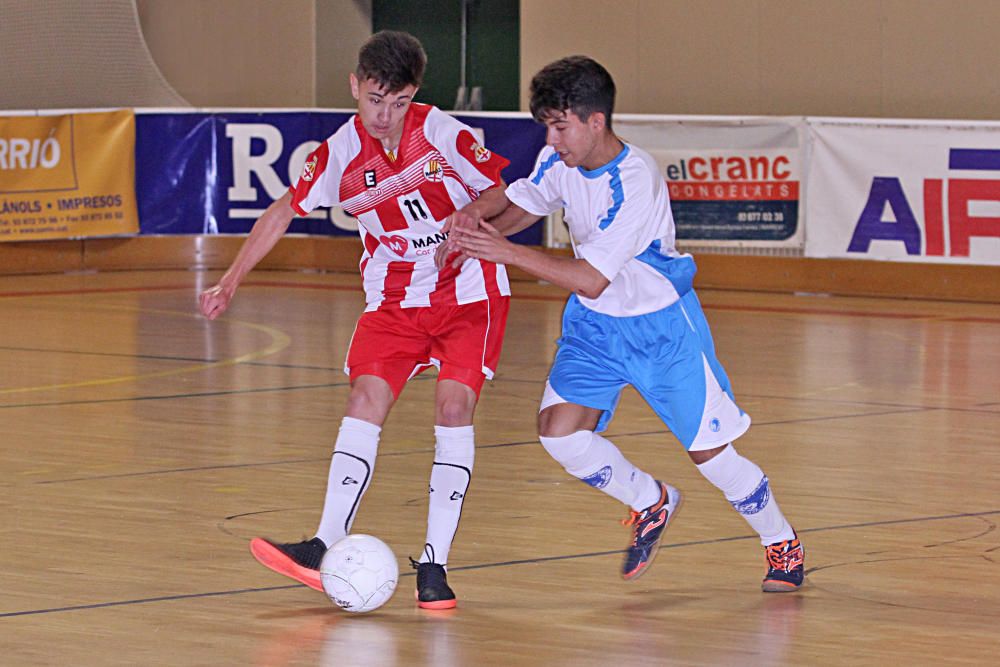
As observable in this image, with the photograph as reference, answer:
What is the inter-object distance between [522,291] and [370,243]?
9804 mm

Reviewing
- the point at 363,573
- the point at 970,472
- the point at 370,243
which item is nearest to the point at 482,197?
the point at 370,243

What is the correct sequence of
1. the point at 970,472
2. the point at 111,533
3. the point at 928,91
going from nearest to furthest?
the point at 111,533, the point at 970,472, the point at 928,91

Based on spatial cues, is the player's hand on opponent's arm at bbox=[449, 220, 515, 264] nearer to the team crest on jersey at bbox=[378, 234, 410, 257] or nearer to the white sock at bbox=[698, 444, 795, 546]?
the team crest on jersey at bbox=[378, 234, 410, 257]

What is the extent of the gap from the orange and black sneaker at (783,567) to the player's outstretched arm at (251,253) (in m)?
1.78

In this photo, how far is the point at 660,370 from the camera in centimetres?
526

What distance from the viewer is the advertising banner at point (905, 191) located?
13.8 meters

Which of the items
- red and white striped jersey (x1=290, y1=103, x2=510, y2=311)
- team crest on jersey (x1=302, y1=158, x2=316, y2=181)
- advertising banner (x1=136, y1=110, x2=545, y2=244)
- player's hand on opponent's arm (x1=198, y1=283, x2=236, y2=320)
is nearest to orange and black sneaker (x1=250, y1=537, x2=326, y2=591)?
player's hand on opponent's arm (x1=198, y1=283, x2=236, y2=320)

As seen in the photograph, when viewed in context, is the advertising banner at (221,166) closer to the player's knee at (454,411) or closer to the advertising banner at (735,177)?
the advertising banner at (735,177)

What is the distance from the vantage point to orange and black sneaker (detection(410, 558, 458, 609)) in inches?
202

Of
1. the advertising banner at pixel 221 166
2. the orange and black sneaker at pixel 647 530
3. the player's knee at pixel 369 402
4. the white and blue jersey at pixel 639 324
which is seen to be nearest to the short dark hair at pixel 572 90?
the white and blue jersey at pixel 639 324

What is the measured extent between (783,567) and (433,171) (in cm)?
161

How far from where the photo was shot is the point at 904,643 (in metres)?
4.75

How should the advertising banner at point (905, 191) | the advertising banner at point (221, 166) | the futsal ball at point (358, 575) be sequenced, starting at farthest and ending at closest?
the advertising banner at point (221, 166)
the advertising banner at point (905, 191)
the futsal ball at point (358, 575)

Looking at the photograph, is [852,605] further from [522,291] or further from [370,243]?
[522,291]
